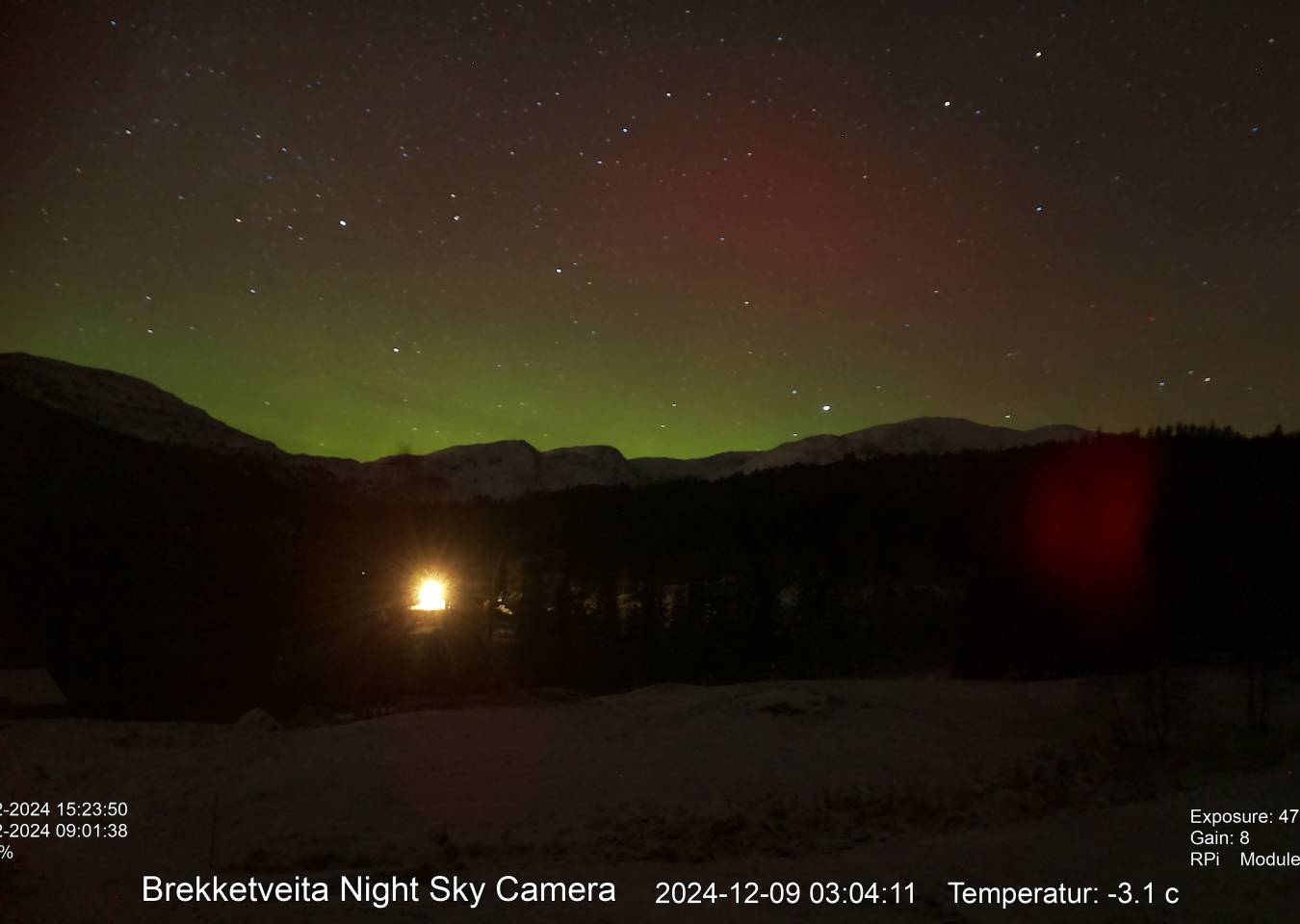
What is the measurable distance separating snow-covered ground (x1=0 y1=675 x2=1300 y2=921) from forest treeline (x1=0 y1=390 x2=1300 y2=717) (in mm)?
6999

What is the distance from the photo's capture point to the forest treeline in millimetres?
39188

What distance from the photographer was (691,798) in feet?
55.9

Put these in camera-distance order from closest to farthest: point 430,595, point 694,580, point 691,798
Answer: point 691,798 < point 430,595 < point 694,580

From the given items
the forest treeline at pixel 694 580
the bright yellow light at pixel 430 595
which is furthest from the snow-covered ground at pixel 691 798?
the bright yellow light at pixel 430 595

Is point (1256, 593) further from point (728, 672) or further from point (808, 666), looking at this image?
point (728, 672)

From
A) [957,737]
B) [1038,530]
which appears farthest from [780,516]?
[957,737]

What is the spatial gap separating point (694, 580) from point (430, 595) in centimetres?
2060

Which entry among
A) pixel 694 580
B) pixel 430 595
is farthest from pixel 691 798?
pixel 694 580

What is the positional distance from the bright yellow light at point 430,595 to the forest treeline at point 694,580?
1.14m

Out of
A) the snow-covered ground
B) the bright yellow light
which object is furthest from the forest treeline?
the snow-covered ground

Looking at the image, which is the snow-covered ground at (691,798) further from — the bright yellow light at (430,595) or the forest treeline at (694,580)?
the bright yellow light at (430,595)

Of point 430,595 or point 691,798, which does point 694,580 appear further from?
point 691,798

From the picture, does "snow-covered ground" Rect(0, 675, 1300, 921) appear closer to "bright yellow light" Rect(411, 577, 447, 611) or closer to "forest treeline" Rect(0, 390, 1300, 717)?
"forest treeline" Rect(0, 390, 1300, 717)

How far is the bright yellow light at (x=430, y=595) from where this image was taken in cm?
5367
